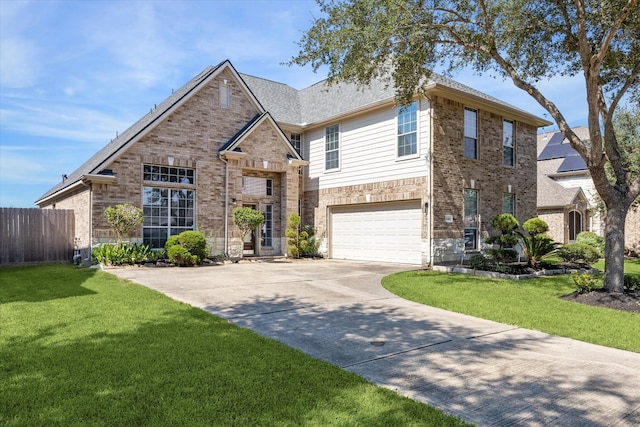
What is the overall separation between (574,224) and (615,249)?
20.1 meters

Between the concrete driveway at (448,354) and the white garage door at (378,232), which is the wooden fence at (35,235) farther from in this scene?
the white garage door at (378,232)

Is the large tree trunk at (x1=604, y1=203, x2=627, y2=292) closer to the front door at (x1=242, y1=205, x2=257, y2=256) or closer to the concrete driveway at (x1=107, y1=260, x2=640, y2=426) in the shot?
the concrete driveway at (x1=107, y1=260, x2=640, y2=426)

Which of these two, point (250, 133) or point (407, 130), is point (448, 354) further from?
point (250, 133)

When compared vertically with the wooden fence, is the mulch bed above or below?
below

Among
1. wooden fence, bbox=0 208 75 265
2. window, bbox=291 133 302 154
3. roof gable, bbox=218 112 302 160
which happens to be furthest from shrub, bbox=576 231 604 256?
wooden fence, bbox=0 208 75 265

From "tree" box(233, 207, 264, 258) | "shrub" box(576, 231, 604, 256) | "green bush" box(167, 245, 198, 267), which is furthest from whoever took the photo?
"shrub" box(576, 231, 604, 256)

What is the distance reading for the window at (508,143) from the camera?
61.8ft

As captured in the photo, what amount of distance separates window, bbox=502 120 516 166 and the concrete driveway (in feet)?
41.5

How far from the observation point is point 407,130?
53.9 ft

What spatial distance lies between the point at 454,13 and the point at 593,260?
43.7ft

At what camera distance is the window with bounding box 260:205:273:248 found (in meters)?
19.2

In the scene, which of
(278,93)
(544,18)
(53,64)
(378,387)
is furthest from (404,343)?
(278,93)

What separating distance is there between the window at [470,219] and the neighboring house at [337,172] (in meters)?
0.06

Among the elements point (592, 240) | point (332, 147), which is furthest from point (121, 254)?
point (592, 240)
